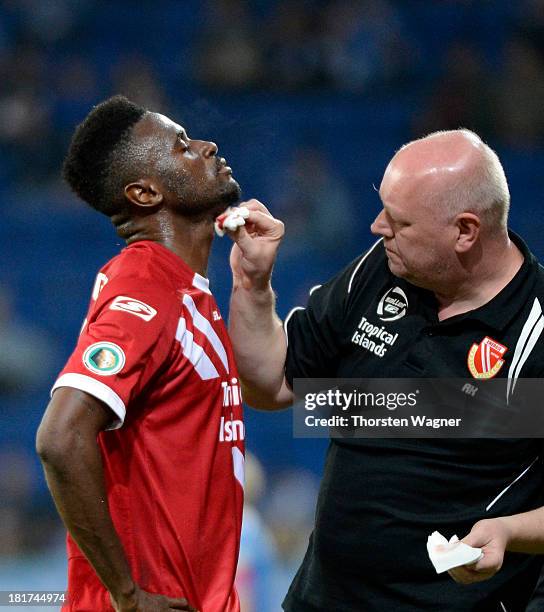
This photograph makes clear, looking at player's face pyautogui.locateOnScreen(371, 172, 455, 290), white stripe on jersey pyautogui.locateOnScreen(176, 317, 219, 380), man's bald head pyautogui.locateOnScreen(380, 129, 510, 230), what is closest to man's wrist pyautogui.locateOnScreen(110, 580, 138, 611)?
white stripe on jersey pyautogui.locateOnScreen(176, 317, 219, 380)

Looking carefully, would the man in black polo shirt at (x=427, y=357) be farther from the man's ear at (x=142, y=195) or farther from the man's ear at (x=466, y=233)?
the man's ear at (x=142, y=195)

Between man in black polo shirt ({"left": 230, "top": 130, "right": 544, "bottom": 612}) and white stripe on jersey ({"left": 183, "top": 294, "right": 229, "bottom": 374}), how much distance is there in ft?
1.17

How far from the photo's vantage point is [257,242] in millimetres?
2865

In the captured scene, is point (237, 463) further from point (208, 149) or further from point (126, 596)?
point (208, 149)

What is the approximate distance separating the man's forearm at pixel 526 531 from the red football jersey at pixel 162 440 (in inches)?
26.4

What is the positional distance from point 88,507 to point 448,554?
2.58 ft

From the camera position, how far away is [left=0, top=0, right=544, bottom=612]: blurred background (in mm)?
6148

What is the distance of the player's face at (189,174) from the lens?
2.68 m

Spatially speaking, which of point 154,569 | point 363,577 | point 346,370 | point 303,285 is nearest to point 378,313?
point 346,370

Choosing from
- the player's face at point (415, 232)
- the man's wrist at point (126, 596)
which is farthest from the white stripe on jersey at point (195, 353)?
the player's face at point (415, 232)

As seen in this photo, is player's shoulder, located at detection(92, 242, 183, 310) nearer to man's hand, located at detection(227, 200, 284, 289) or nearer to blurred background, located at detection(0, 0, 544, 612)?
man's hand, located at detection(227, 200, 284, 289)

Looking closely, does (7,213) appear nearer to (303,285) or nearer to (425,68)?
(303,285)

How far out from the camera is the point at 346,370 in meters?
2.98

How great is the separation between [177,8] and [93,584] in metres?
6.42
